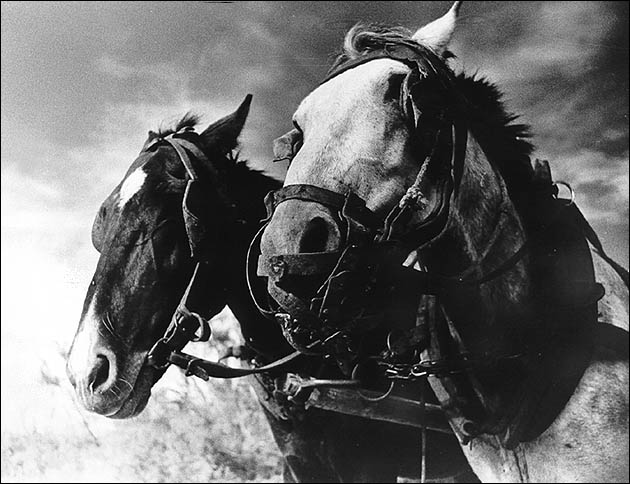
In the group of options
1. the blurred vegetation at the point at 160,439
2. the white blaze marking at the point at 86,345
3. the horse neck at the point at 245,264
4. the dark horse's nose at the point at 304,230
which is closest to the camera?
the dark horse's nose at the point at 304,230

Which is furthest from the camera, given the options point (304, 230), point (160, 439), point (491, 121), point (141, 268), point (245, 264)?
point (160, 439)

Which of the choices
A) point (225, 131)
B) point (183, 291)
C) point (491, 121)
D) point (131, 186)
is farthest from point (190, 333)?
point (491, 121)

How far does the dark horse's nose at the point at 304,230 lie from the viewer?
26.3 inches

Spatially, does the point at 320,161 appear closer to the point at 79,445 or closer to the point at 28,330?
the point at 28,330

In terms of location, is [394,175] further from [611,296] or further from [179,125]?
[179,125]

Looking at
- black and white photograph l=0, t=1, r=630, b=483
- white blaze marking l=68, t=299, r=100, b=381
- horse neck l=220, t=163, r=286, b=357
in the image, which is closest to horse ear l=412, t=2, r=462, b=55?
black and white photograph l=0, t=1, r=630, b=483

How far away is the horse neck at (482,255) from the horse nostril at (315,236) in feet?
0.48

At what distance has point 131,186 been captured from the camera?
0.97 m

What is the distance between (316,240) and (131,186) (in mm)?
396

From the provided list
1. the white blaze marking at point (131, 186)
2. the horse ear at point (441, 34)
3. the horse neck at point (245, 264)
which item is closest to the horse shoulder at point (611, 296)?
the horse ear at point (441, 34)

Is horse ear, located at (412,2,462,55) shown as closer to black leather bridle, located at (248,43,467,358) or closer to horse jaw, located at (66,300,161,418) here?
black leather bridle, located at (248,43,467,358)

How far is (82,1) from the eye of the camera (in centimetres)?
115

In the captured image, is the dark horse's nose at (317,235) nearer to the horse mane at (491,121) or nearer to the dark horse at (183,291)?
the horse mane at (491,121)

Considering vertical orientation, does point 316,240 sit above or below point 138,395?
above
